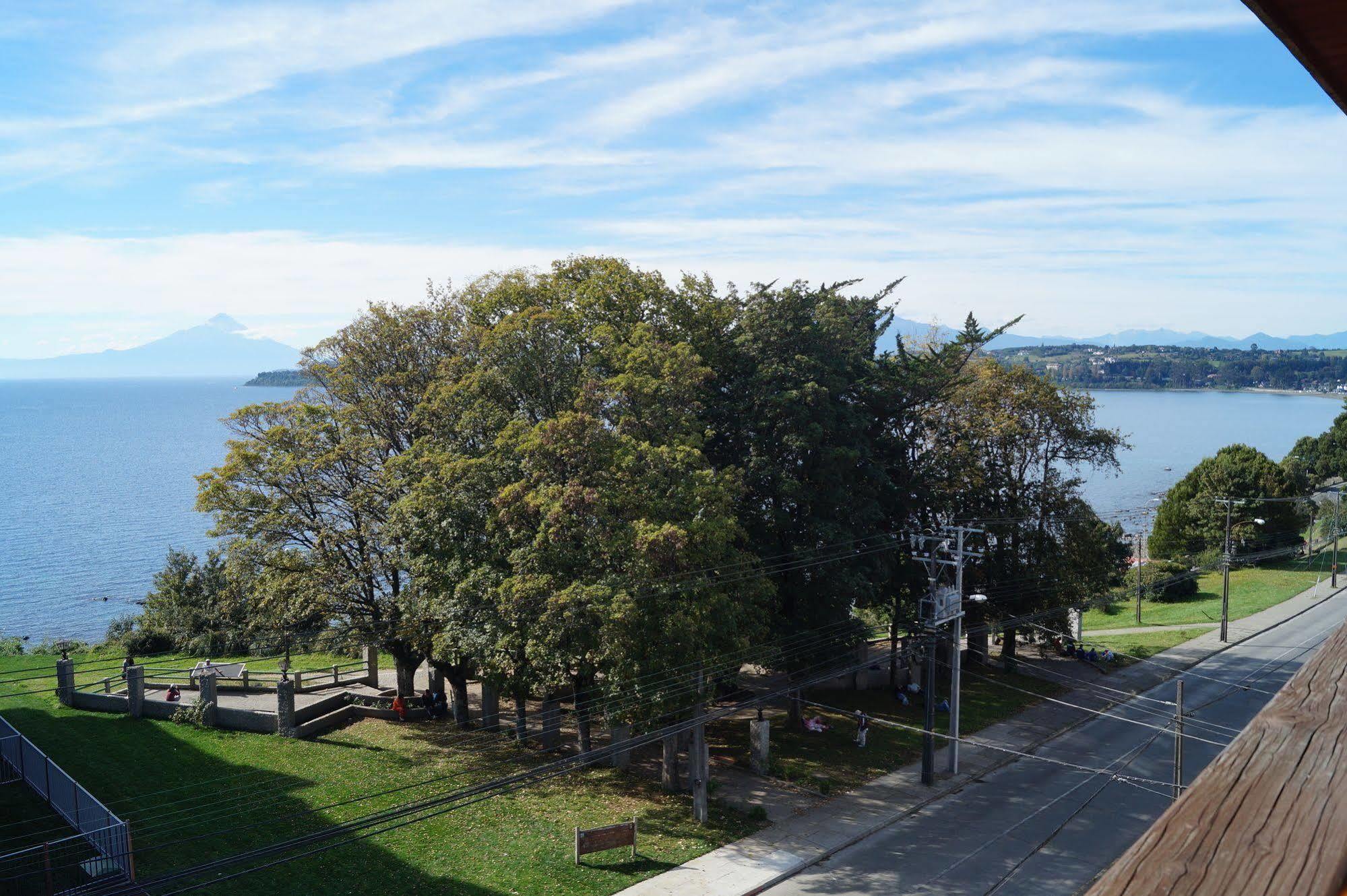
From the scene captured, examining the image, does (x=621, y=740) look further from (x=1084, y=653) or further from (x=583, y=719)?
(x=1084, y=653)

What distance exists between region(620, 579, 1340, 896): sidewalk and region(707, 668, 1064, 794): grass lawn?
22.4 inches

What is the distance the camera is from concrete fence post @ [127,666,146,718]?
29.1m

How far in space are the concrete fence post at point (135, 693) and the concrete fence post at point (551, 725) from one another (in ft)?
42.5

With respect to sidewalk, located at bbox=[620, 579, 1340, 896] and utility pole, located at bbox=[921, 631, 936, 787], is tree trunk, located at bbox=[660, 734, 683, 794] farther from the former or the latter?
utility pole, located at bbox=[921, 631, 936, 787]

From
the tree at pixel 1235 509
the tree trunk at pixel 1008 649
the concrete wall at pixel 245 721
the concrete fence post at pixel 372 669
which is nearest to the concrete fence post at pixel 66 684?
the concrete wall at pixel 245 721

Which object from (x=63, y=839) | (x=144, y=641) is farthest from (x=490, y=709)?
(x=144, y=641)

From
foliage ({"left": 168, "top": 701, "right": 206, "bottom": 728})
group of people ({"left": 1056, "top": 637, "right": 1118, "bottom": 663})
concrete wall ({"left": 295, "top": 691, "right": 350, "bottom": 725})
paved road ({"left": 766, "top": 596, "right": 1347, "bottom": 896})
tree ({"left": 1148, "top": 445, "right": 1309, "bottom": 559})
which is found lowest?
paved road ({"left": 766, "top": 596, "right": 1347, "bottom": 896})

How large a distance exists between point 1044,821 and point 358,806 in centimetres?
1835

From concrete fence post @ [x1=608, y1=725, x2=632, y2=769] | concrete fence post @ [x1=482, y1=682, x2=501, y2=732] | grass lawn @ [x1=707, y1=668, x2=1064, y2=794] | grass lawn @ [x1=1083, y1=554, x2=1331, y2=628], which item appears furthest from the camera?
grass lawn @ [x1=1083, y1=554, x2=1331, y2=628]

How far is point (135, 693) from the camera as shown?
29.4 m

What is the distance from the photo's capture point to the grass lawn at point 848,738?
90.8ft

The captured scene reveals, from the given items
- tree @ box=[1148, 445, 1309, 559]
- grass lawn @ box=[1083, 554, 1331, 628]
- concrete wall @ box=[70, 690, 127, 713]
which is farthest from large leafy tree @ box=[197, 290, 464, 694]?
tree @ box=[1148, 445, 1309, 559]

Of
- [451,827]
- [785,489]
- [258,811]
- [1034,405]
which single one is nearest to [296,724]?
[258,811]

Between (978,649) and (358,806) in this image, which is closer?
(358,806)
